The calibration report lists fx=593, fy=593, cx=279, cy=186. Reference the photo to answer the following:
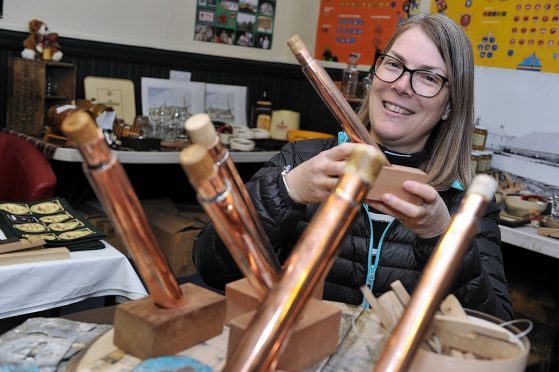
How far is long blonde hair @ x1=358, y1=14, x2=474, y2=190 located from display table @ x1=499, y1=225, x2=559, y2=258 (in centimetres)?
94

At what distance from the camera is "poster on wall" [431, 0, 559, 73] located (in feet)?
9.58

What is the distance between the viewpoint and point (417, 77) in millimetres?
1393

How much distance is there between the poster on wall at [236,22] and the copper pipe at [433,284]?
3.48 metres

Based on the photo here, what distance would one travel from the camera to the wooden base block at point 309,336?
29.0 inches

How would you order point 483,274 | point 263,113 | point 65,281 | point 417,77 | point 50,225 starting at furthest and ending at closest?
point 263,113, point 50,225, point 65,281, point 417,77, point 483,274

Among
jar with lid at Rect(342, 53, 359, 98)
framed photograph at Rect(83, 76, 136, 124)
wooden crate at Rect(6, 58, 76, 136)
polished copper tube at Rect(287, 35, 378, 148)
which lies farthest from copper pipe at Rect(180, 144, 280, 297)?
jar with lid at Rect(342, 53, 359, 98)

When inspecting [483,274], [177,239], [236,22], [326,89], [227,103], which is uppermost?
[236,22]

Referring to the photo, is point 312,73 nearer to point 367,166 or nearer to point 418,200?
point 418,200

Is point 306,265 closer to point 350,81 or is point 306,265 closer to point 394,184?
point 394,184

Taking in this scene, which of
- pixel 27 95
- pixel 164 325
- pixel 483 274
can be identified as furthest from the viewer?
pixel 27 95

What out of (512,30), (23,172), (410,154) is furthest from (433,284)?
(512,30)

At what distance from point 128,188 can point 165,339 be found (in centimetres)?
24

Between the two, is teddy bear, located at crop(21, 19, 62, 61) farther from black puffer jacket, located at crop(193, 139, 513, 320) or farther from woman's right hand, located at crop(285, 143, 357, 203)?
woman's right hand, located at crop(285, 143, 357, 203)

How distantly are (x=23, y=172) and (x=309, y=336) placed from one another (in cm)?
205
